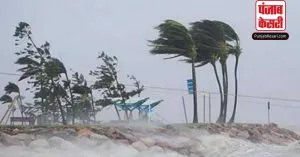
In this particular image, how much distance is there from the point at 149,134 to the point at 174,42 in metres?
8.08

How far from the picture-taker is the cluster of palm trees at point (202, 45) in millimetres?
24938

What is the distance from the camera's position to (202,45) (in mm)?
26219

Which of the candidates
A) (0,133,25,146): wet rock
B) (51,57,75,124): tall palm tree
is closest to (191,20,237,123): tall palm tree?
(51,57,75,124): tall palm tree

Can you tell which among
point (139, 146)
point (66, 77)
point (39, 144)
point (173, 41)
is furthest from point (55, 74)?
point (39, 144)

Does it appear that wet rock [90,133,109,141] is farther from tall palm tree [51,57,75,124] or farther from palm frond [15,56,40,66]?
tall palm tree [51,57,75,124]

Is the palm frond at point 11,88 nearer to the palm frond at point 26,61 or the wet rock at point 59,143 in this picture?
the palm frond at point 26,61

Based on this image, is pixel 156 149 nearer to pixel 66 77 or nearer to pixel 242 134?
pixel 242 134

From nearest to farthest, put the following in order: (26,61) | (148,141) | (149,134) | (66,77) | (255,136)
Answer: (148,141) < (149,134) < (26,61) < (255,136) < (66,77)

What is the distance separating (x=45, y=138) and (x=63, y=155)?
0.92 metres

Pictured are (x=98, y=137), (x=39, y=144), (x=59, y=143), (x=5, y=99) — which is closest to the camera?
(x=39, y=144)

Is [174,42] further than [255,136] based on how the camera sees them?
Yes

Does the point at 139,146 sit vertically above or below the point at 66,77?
below

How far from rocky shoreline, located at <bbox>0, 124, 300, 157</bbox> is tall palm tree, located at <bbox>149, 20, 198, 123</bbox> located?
3137 millimetres

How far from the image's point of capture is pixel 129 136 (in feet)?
55.5
